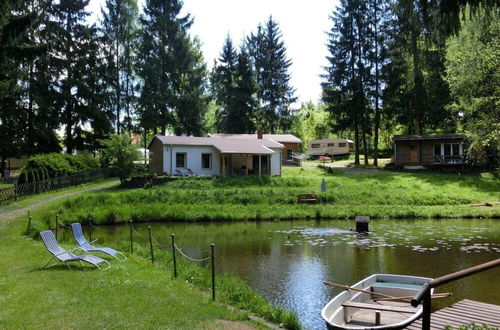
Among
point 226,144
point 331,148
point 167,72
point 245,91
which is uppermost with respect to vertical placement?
point 167,72

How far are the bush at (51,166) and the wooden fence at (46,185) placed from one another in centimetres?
63

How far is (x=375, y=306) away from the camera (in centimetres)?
908

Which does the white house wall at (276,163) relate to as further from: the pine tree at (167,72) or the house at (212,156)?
the pine tree at (167,72)

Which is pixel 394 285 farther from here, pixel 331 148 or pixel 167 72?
pixel 331 148

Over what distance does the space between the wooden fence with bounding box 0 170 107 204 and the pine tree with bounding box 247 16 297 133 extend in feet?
97.1

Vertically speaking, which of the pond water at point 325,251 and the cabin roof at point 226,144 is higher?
the cabin roof at point 226,144

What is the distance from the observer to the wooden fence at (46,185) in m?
26.6

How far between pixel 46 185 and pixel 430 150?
34.7 metres

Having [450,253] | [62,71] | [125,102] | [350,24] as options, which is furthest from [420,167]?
[62,71]

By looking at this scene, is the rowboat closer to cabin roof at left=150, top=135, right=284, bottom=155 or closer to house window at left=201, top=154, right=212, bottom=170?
cabin roof at left=150, top=135, right=284, bottom=155

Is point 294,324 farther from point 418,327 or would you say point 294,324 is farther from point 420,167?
point 420,167

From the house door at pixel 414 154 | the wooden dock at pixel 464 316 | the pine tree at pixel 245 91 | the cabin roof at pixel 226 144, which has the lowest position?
the wooden dock at pixel 464 316

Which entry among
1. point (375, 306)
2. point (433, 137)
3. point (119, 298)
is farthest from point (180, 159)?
point (375, 306)

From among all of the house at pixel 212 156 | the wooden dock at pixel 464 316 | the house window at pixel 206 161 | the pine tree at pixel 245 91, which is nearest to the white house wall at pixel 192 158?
the house at pixel 212 156
